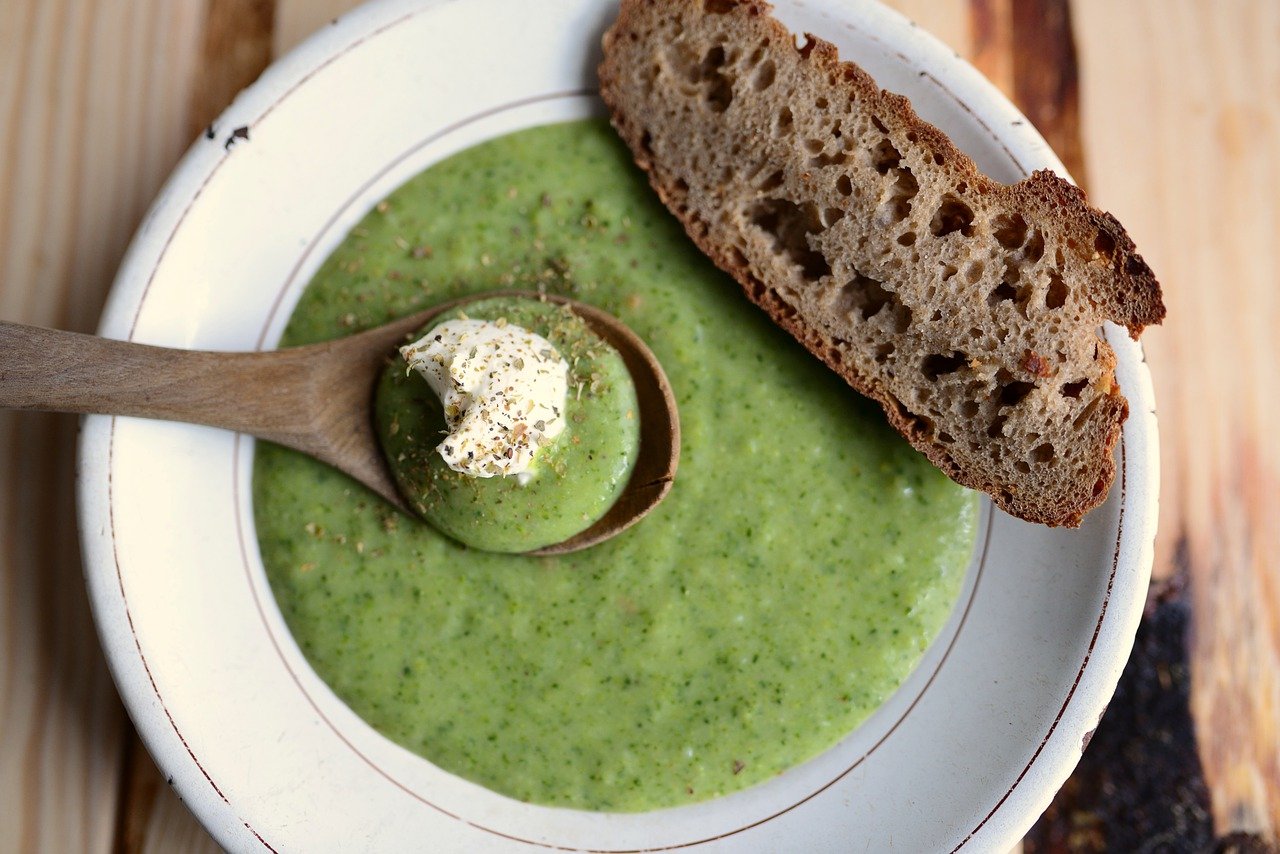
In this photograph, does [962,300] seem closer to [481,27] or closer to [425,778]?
[481,27]

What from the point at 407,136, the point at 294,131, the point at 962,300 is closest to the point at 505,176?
the point at 407,136

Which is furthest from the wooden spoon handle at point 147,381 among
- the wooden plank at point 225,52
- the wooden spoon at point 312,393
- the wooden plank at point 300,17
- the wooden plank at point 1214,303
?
the wooden plank at point 1214,303

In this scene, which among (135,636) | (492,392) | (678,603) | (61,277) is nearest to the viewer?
(492,392)

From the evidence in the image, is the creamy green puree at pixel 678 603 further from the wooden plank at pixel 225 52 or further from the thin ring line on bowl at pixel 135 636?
the wooden plank at pixel 225 52

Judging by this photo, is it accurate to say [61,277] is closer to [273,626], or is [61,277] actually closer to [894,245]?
[273,626]

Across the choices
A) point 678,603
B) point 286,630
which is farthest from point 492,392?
point 286,630

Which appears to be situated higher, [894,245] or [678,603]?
[894,245]

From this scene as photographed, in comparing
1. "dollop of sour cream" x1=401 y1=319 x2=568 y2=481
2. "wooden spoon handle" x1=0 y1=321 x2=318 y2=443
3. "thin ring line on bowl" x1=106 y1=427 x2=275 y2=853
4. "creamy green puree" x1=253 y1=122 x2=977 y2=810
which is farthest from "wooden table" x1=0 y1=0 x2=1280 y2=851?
"dollop of sour cream" x1=401 y1=319 x2=568 y2=481
